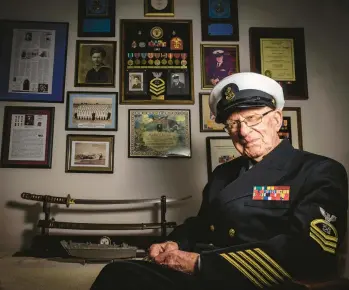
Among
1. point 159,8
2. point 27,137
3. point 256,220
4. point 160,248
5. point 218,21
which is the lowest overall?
point 160,248

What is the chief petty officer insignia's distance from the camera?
981 millimetres

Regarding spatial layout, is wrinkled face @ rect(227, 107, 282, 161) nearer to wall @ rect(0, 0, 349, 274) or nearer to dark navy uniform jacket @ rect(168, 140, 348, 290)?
dark navy uniform jacket @ rect(168, 140, 348, 290)

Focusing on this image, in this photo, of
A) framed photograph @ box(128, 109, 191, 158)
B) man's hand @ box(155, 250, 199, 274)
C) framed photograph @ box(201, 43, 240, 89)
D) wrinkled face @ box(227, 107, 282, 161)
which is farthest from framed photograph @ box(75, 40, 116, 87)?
man's hand @ box(155, 250, 199, 274)

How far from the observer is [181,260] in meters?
1.03

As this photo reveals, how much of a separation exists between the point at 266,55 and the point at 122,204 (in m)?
1.50

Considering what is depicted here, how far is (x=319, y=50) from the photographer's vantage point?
101 inches

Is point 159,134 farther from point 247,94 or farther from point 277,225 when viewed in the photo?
point 277,225

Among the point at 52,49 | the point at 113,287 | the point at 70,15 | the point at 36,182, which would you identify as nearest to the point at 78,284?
the point at 113,287

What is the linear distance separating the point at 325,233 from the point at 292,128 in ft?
5.10

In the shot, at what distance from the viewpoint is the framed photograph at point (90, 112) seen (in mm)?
2400

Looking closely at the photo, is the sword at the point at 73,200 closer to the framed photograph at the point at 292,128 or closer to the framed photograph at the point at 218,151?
the framed photograph at the point at 218,151

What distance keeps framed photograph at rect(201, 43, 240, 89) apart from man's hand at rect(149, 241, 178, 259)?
1.47m

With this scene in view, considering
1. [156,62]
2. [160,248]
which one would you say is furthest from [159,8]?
[160,248]

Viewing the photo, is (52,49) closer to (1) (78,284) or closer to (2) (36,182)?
(2) (36,182)
